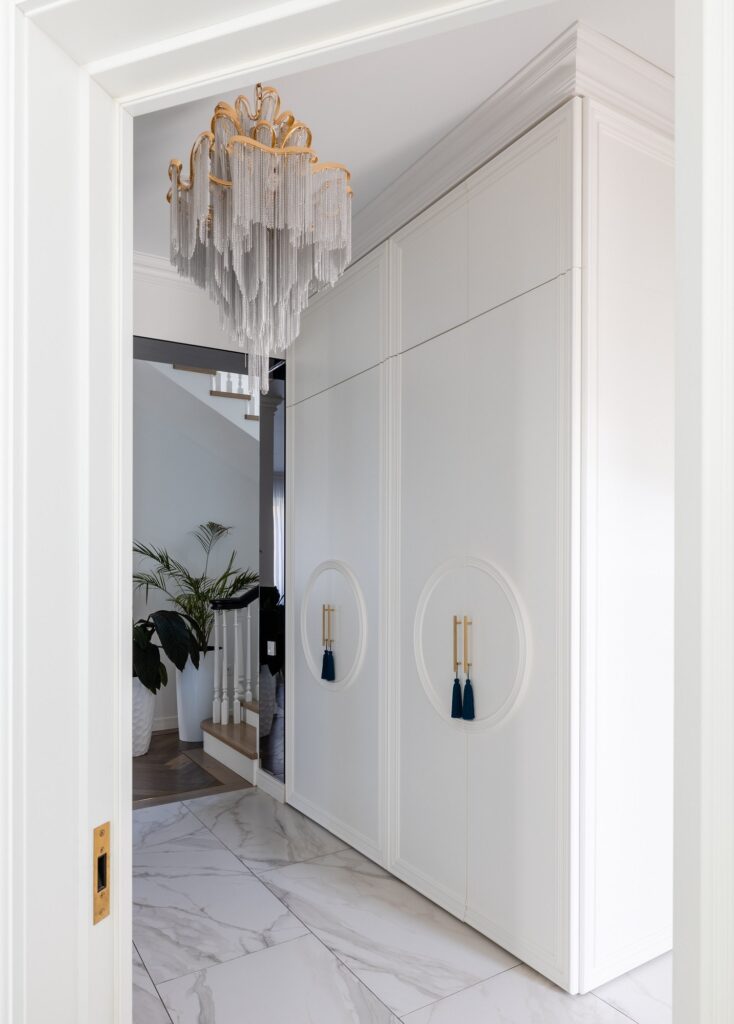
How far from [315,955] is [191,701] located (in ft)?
8.90

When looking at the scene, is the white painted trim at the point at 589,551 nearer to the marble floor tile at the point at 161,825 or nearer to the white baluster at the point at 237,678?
the marble floor tile at the point at 161,825

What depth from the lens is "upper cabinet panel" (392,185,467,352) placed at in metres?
2.47

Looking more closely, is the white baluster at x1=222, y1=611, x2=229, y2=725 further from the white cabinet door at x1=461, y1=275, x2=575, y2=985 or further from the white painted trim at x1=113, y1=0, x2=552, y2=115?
the white painted trim at x1=113, y1=0, x2=552, y2=115

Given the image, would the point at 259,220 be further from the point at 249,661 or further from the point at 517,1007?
the point at 249,661

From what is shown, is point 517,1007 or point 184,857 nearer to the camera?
Answer: point 517,1007

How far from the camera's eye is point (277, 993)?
6.84ft

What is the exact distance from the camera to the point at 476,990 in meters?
2.05

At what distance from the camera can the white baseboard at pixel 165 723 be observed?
5.08m

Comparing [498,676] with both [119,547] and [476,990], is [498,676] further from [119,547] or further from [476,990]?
[119,547]

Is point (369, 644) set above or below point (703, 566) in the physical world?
A: below

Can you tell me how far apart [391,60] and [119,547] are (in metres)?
1.73

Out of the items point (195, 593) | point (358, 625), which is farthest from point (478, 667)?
point (195, 593)

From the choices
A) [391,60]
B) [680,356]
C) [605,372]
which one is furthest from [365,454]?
[680,356]

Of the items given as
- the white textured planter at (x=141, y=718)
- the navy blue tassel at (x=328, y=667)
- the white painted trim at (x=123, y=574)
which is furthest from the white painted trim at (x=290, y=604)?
the white painted trim at (x=123, y=574)
